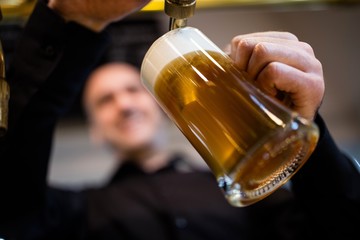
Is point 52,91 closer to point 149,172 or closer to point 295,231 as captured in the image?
point 295,231

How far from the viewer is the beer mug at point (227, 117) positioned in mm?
295

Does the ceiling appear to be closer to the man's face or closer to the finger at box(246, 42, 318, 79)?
the finger at box(246, 42, 318, 79)

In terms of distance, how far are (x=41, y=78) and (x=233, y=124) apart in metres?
0.26

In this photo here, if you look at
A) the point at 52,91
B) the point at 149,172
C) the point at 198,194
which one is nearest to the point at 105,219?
the point at 198,194

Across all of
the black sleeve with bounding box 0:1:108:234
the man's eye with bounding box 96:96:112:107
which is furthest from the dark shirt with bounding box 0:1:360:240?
the man's eye with bounding box 96:96:112:107

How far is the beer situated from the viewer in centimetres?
29

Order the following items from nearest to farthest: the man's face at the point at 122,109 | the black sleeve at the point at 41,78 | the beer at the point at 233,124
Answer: the beer at the point at 233,124, the black sleeve at the point at 41,78, the man's face at the point at 122,109

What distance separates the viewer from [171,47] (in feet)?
1.11

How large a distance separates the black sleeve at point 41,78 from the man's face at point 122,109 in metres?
0.73

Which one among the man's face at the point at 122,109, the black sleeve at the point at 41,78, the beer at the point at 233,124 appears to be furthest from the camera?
the man's face at the point at 122,109

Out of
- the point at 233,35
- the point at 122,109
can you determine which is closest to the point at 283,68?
the point at 233,35

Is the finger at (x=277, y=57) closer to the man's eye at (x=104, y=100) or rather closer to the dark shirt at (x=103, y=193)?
the dark shirt at (x=103, y=193)

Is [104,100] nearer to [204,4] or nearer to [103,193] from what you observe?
[103,193]

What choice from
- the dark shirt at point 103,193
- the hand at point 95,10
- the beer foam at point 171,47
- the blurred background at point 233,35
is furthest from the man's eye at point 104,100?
the beer foam at point 171,47
